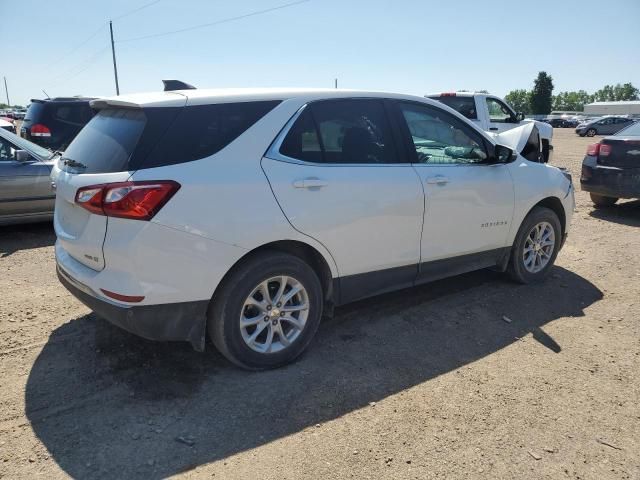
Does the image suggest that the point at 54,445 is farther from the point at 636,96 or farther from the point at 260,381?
the point at 636,96

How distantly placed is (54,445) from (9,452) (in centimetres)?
21

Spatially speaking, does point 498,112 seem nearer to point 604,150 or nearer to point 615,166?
point 604,150

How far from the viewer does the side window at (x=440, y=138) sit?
13.3ft

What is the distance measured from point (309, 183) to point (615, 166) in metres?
6.81

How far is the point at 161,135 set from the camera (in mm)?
2959

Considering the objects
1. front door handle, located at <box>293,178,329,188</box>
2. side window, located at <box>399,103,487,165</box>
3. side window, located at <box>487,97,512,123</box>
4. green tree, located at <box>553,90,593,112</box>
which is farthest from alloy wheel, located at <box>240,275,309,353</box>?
green tree, located at <box>553,90,593,112</box>

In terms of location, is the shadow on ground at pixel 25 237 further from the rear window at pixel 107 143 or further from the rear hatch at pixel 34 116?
the rear hatch at pixel 34 116

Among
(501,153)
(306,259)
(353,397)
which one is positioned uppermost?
(501,153)

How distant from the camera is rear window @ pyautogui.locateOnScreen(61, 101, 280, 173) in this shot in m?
2.92

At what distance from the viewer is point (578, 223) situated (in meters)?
7.95

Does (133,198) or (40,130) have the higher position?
(40,130)

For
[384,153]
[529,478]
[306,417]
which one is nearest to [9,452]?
[306,417]

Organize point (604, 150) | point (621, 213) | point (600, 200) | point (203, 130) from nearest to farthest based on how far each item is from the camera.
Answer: point (203, 130), point (604, 150), point (621, 213), point (600, 200)

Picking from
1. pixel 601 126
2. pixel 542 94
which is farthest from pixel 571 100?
pixel 601 126
